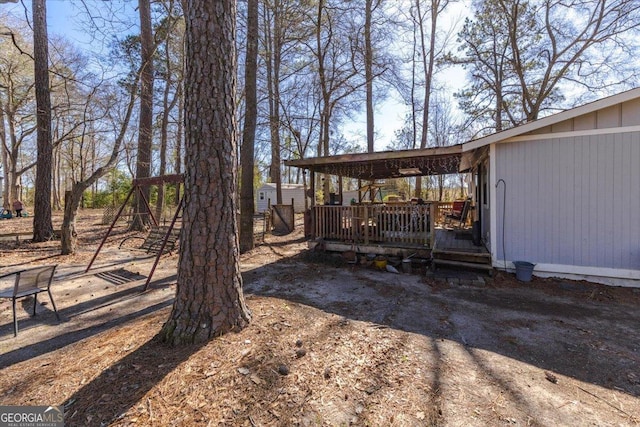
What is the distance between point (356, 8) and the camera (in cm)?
1162

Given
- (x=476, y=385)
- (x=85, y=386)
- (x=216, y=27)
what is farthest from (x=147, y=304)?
(x=476, y=385)

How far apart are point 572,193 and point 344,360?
5.05 m

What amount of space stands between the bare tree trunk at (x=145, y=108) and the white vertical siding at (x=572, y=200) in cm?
1011

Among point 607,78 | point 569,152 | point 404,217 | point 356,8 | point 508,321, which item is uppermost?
point 356,8

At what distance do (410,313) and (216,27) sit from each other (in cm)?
388

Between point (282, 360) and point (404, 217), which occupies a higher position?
point (404, 217)

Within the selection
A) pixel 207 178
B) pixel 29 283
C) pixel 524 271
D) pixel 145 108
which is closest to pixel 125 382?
pixel 207 178

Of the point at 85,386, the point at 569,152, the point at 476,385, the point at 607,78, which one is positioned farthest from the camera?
the point at 607,78

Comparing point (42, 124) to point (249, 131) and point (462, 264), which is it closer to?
point (249, 131)

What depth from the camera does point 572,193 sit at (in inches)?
195

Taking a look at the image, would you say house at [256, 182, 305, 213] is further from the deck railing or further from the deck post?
the deck post

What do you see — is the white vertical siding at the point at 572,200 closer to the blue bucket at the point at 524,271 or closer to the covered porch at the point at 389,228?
the blue bucket at the point at 524,271

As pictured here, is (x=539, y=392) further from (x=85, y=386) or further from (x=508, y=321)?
(x=85, y=386)

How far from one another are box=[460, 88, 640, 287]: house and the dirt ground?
569 millimetres
